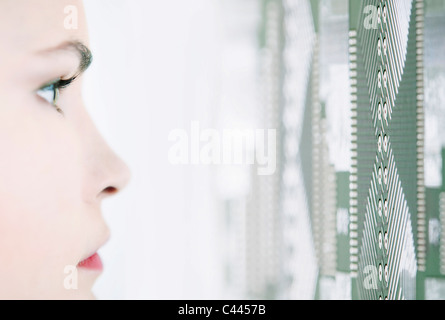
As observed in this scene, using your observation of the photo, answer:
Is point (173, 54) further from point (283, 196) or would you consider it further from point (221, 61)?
point (283, 196)

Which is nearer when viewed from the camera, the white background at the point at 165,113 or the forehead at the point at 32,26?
the forehead at the point at 32,26

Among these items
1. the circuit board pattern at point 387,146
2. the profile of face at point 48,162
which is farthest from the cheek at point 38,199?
the circuit board pattern at point 387,146

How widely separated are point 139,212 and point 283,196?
0.26 metres

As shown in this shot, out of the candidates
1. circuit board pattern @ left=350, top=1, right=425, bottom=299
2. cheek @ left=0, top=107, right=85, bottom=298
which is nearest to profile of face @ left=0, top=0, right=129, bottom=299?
cheek @ left=0, top=107, right=85, bottom=298

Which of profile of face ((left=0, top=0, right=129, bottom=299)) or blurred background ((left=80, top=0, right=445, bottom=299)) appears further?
blurred background ((left=80, top=0, right=445, bottom=299))

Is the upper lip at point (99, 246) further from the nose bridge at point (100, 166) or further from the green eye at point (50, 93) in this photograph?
the green eye at point (50, 93)

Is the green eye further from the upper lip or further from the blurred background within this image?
the upper lip

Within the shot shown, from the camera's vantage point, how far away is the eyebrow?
838 mm

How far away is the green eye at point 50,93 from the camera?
2.71 ft

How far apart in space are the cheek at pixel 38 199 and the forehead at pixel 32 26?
4.4 inches

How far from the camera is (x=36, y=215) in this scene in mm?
841

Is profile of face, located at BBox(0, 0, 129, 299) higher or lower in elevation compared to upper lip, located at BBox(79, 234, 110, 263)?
higher

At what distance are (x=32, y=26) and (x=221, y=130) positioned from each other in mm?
358
